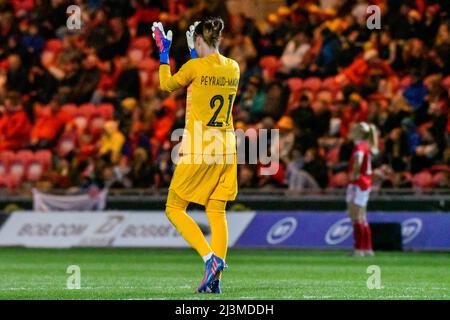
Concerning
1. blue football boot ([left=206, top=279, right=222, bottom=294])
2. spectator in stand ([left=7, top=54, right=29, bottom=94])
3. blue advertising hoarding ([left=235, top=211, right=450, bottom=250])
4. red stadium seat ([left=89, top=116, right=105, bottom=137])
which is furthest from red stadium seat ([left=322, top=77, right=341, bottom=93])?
blue football boot ([left=206, top=279, right=222, bottom=294])

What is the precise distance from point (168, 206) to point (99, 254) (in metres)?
8.59

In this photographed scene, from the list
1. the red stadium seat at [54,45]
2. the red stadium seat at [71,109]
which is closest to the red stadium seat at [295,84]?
the red stadium seat at [71,109]

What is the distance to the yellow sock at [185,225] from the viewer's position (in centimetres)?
1192

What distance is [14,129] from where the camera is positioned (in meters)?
27.7

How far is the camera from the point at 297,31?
26.8 meters

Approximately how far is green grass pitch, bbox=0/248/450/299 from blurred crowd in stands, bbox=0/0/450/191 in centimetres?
254

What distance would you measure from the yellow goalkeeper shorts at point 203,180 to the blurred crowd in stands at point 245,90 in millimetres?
10233

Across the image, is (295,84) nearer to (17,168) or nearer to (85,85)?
(85,85)

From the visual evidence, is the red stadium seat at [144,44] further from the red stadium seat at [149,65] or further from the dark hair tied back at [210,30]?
the dark hair tied back at [210,30]

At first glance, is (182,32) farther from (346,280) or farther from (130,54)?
(346,280)

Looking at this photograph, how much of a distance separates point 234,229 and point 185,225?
10.3 metres

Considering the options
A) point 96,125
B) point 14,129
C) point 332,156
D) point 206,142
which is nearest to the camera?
point 206,142

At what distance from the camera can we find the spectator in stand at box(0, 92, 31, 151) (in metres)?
27.6

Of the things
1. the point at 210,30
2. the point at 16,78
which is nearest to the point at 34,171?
the point at 16,78
